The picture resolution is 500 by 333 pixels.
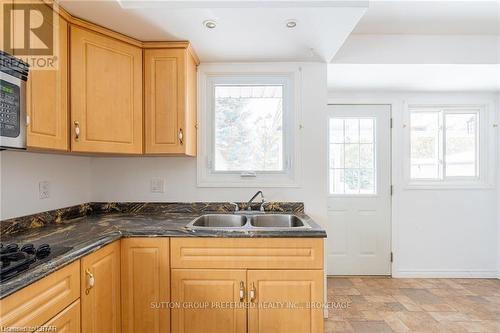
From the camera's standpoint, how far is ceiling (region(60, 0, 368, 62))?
59.4 inches

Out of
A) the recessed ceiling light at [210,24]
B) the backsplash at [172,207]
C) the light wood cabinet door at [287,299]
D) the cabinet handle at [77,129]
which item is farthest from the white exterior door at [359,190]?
the cabinet handle at [77,129]

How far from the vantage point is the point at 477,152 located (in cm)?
321

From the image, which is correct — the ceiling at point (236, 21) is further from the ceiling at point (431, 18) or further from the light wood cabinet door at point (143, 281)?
the light wood cabinet door at point (143, 281)

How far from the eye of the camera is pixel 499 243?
10.4ft

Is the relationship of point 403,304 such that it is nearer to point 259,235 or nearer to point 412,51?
point 259,235

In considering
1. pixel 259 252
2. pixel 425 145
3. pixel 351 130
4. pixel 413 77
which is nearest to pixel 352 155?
pixel 351 130

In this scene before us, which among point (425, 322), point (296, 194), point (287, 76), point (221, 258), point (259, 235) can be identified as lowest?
point (425, 322)

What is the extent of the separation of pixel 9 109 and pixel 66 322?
3.08ft

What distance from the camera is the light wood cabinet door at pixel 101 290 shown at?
1.31 meters

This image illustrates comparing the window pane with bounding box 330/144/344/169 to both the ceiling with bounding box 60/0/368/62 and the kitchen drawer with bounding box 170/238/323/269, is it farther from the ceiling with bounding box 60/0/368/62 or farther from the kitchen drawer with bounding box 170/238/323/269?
the kitchen drawer with bounding box 170/238/323/269

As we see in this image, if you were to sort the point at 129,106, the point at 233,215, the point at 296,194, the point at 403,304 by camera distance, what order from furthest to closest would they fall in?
1. the point at 403,304
2. the point at 296,194
3. the point at 233,215
4. the point at 129,106

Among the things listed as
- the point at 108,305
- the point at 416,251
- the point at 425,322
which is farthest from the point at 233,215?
the point at 416,251

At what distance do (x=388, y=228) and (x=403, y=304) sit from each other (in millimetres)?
870

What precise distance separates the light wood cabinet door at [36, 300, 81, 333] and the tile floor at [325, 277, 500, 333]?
1.74 meters
